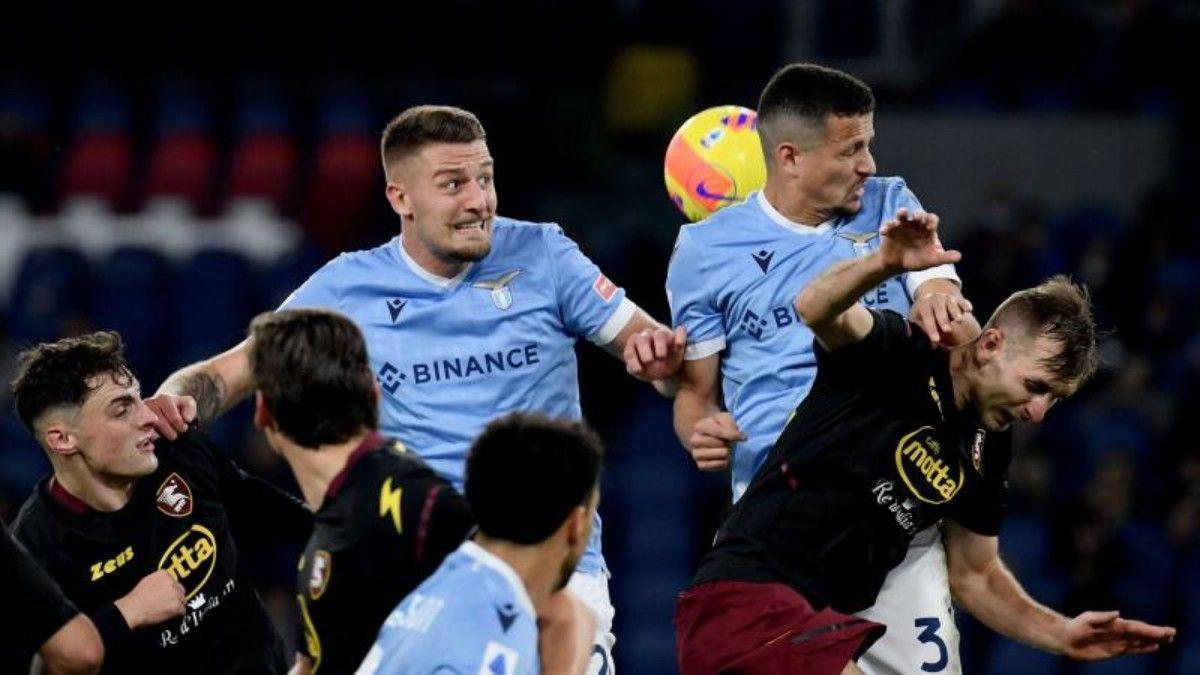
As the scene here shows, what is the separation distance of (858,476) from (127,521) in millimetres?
2051

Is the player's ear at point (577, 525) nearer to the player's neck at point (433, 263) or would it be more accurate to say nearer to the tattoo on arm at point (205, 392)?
the player's neck at point (433, 263)

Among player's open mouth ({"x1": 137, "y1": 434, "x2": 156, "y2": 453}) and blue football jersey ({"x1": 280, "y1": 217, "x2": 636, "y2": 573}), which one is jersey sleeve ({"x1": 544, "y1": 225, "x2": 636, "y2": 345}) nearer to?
blue football jersey ({"x1": 280, "y1": 217, "x2": 636, "y2": 573})

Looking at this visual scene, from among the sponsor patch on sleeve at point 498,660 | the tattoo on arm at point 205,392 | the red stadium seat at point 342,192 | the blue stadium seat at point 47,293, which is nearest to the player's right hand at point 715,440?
the tattoo on arm at point 205,392

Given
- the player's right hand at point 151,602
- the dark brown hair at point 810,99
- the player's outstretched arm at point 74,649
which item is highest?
the dark brown hair at point 810,99

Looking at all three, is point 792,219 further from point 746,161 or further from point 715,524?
point 715,524

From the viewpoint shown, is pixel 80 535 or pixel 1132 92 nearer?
pixel 80 535

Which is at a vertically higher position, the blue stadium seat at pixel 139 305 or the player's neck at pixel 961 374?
the player's neck at pixel 961 374

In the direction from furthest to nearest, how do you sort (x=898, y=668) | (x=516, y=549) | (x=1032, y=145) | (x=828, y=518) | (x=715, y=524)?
(x=1032, y=145) → (x=715, y=524) → (x=898, y=668) → (x=828, y=518) → (x=516, y=549)

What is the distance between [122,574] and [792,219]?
85.7 inches

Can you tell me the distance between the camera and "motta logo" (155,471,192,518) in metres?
6.11

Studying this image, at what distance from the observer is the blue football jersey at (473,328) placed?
628cm

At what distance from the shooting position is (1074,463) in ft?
40.4

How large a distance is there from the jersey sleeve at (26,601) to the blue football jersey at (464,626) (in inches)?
42.3

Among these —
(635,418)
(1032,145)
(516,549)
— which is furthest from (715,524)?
(516,549)
